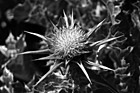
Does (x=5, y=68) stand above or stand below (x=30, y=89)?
above

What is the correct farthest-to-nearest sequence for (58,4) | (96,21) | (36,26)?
(36,26)
(58,4)
(96,21)

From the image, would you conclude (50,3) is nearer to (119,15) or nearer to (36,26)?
(36,26)

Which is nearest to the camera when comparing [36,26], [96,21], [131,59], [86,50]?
[86,50]

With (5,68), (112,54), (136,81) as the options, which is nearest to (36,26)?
(5,68)

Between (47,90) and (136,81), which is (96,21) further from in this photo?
(47,90)

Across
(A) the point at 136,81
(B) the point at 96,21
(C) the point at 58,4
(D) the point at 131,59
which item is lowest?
(A) the point at 136,81

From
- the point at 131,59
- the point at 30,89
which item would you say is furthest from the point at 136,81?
the point at 30,89

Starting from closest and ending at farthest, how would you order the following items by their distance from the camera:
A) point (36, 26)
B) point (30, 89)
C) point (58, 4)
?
point (30, 89), point (58, 4), point (36, 26)

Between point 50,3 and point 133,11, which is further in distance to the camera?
point 50,3

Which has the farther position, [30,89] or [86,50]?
[30,89]
